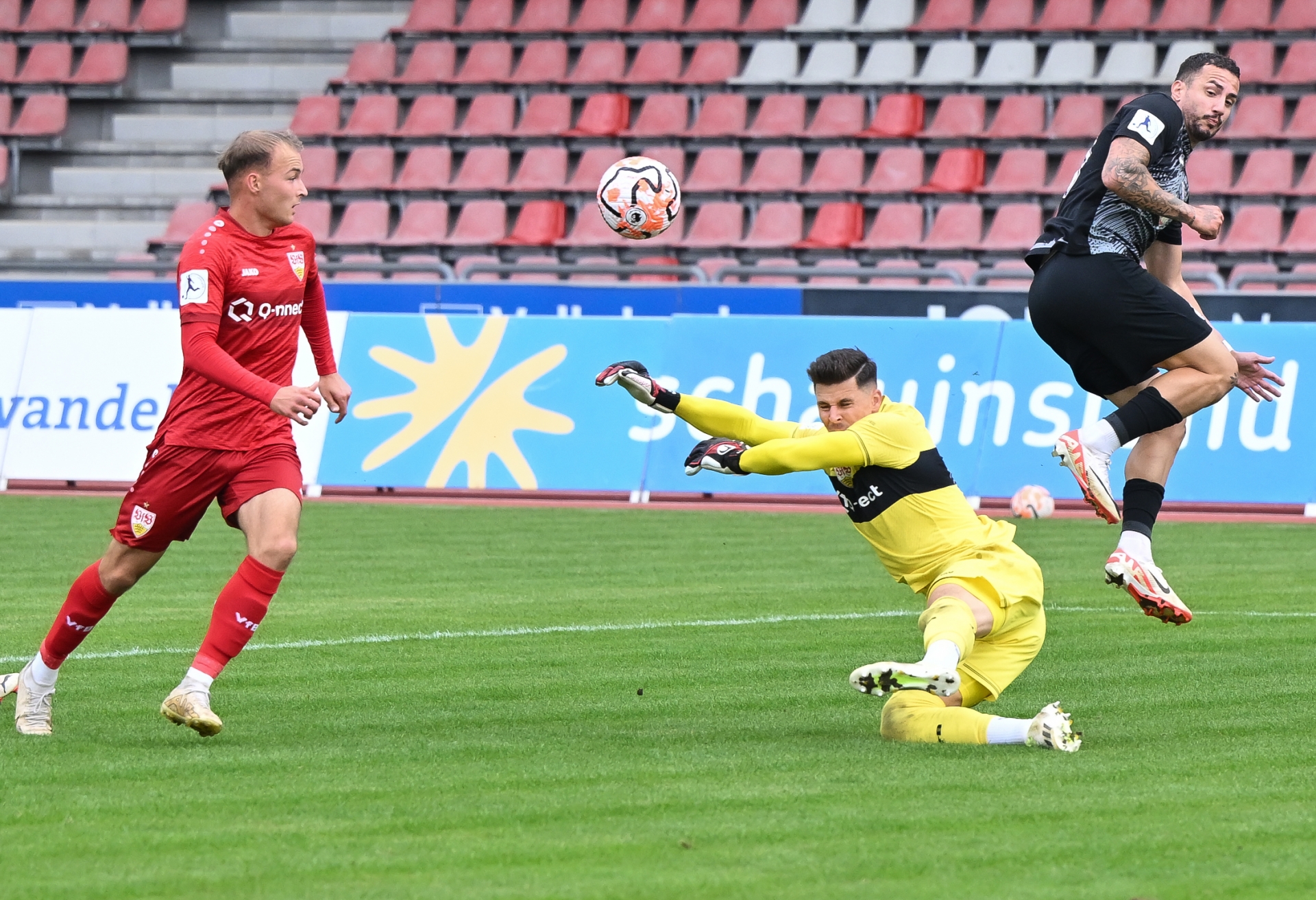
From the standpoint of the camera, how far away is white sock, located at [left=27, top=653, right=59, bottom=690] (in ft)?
21.7

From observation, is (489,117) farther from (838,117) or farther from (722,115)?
(838,117)

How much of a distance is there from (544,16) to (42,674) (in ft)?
66.7

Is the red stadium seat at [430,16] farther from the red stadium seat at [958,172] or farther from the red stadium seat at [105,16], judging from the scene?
the red stadium seat at [958,172]

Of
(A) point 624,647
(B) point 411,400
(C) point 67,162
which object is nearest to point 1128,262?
(A) point 624,647

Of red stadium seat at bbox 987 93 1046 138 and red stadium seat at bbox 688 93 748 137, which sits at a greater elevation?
red stadium seat at bbox 987 93 1046 138

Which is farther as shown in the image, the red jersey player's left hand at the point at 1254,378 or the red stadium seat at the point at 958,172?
the red stadium seat at the point at 958,172

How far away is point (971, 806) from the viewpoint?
521 cm

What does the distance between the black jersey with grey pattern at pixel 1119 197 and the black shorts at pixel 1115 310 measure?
0.07 metres

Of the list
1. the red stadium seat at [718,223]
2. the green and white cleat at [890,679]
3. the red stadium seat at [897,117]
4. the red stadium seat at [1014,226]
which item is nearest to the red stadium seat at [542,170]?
the red stadium seat at [718,223]

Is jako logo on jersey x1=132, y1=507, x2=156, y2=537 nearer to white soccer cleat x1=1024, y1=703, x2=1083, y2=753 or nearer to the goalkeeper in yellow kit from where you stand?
the goalkeeper in yellow kit

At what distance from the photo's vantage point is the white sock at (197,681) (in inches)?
243

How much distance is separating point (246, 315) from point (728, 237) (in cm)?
1650

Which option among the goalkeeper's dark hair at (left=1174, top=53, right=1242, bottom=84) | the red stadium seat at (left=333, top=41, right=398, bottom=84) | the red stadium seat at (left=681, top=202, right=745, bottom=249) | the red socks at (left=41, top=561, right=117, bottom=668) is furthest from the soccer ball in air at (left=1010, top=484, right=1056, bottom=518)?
the red stadium seat at (left=333, top=41, right=398, bottom=84)

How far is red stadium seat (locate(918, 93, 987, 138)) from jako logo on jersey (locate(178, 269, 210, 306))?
17.4 meters
